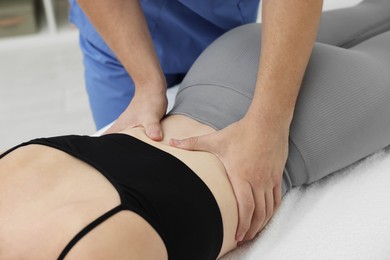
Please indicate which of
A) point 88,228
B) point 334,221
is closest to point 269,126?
point 334,221

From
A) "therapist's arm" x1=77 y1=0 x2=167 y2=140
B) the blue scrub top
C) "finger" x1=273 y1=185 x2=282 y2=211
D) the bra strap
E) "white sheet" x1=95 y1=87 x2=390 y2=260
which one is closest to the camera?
the bra strap

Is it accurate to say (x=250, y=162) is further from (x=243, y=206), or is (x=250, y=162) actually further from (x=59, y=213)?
(x=59, y=213)

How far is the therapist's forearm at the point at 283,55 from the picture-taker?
100cm

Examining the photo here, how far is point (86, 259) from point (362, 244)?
470 mm

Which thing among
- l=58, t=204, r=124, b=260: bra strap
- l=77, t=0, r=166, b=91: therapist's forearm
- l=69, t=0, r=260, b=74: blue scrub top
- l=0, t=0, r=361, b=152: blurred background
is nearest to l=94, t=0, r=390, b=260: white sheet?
l=58, t=204, r=124, b=260: bra strap

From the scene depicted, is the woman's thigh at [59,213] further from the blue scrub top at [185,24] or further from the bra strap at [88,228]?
the blue scrub top at [185,24]

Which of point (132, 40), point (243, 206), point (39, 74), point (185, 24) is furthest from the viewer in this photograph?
point (39, 74)

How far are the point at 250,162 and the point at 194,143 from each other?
11 centimetres

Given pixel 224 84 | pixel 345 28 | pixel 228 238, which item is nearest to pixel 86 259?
pixel 228 238

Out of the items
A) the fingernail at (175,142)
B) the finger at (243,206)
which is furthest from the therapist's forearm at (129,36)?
the finger at (243,206)

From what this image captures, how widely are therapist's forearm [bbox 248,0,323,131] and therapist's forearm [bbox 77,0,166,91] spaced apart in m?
0.31

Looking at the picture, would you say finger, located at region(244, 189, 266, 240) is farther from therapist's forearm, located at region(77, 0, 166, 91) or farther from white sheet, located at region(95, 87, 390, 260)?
therapist's forearm, located at region(77, 0, 166, 91)

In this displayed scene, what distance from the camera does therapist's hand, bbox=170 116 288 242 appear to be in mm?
970

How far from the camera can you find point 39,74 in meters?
2.94
